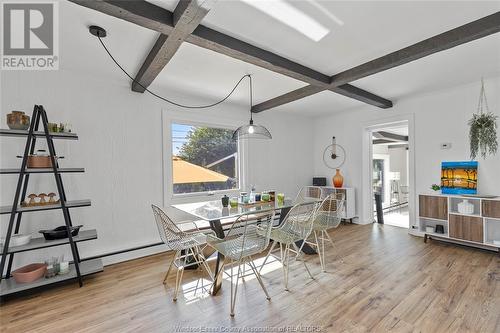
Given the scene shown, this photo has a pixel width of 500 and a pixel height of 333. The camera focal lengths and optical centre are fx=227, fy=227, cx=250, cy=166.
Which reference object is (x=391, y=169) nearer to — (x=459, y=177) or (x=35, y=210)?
(x=459, y=177)

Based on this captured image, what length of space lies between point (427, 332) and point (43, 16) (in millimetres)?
3926

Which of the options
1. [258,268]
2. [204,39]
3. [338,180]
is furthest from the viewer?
[338,180]

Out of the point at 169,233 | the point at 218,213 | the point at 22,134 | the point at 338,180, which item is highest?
the point at 22,134

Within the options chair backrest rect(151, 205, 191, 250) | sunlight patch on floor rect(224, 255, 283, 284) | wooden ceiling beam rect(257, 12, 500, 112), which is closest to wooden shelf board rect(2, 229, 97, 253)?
chair backrest rect(151, 205, 191, 250)

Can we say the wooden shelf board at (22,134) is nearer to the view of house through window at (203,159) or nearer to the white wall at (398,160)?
the view of house through window at (203,159)

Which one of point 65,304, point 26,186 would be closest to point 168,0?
point 26,186

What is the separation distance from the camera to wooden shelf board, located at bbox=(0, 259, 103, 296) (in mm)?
2168

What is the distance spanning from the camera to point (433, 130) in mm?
3920

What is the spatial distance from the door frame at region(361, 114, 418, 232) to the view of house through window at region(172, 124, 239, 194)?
2.78 metres

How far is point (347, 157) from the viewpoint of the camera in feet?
16.8

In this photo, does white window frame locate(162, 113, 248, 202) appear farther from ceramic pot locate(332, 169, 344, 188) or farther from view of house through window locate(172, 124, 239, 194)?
ceramic pot locate(332, 169, 344, 188)

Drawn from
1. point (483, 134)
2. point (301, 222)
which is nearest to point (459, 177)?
point (483, 134)

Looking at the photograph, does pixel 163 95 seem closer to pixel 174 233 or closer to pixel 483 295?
pixel 174 233

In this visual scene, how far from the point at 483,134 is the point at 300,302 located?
3.44 meters
